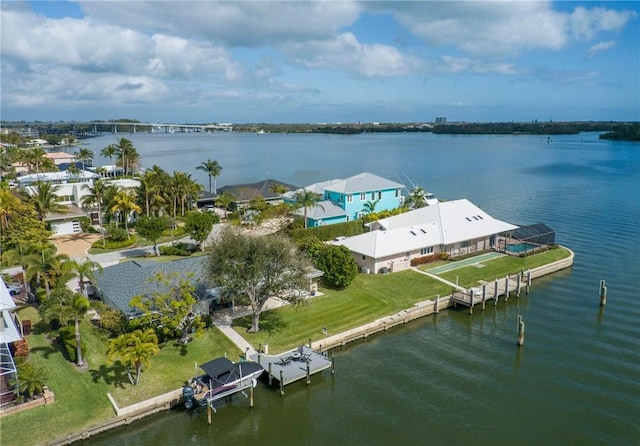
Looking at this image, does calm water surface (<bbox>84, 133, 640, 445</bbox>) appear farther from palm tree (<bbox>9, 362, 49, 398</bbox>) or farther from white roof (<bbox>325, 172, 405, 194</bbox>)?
white roof (<bbox>325, 172, 405, 194</bbox>)

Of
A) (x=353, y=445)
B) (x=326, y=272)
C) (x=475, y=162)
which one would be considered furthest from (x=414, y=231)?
(x=475, y=162)

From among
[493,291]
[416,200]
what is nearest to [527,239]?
[493,291]

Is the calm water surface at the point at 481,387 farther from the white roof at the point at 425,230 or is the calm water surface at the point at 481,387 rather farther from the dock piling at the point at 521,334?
the white roof at the point at 425,230

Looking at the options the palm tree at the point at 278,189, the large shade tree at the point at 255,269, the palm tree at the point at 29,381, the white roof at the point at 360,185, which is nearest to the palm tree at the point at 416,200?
the white roof at the point at 360,185

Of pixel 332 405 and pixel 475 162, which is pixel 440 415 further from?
pixel 475 162

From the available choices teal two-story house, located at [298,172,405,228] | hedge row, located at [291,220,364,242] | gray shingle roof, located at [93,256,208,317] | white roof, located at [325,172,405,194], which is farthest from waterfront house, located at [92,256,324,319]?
white roof, located at [325,172,405,194]

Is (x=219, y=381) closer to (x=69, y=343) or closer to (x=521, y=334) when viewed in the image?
(x=69, y=343)
